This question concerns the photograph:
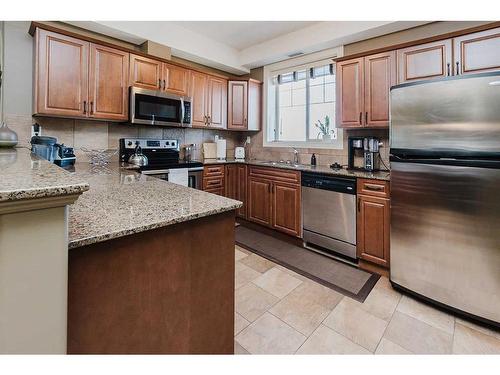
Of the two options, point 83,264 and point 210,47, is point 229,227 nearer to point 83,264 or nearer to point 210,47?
point 83,264

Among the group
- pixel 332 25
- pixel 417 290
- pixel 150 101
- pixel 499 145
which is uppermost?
pixel 332 25

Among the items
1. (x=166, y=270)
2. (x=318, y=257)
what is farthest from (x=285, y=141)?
(x=166, y=270)

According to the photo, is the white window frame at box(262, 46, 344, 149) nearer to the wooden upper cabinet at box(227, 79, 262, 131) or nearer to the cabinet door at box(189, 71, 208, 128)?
the wooden upper cabinet at box(227, 79, 262, 131)

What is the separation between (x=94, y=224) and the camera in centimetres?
88

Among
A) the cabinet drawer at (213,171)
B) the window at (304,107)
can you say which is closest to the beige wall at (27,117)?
the cabinet drawer at (213,171)

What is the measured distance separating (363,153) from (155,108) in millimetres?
2578

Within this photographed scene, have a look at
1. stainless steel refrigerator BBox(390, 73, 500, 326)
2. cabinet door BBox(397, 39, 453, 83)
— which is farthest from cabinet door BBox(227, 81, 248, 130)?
stainless steel refrigerator BBox(390, 73, 500, 326)

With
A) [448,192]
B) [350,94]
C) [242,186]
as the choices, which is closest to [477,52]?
[350,94]

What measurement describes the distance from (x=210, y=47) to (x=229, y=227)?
140 inches

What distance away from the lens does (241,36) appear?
379 centimetres

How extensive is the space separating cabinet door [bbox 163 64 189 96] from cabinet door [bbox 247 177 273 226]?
1533 mm

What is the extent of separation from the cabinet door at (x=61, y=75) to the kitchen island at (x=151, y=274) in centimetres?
193

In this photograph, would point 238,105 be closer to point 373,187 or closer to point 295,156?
point 295,156

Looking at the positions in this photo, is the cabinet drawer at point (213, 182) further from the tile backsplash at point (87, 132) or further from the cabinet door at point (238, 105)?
the cabinet door at point (238, 105)
